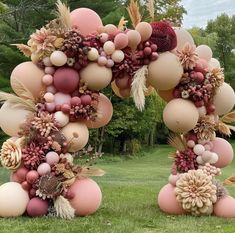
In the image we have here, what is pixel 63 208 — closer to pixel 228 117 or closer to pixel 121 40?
pixel 121 40

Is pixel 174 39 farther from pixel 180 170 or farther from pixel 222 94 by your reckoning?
pixel 180 170

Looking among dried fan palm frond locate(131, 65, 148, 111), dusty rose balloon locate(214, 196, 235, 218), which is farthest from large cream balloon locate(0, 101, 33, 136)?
dusty rose balloon locate(214, 196, 235, 218)

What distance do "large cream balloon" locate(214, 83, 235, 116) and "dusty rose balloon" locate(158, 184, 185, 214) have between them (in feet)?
3.45

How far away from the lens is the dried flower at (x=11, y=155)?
5115 mm

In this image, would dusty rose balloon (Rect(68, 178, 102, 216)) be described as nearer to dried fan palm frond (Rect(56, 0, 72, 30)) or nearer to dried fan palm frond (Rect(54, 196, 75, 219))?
dried fan palm frond (Rect(54, 196, 75, 219))

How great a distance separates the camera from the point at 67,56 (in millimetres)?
5355

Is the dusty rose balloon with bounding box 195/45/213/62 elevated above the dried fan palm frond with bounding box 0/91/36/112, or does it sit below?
above

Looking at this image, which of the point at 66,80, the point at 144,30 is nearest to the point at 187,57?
the point at 144,30

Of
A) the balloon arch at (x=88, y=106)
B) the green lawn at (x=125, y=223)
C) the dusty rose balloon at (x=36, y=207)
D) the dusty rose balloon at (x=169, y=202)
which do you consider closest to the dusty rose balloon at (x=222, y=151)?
the balloon arch at (x=88, y=106)

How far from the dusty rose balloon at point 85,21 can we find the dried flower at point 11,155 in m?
1.38

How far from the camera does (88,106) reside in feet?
17.6

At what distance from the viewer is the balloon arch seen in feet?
16.9

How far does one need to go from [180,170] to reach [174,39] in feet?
4.77

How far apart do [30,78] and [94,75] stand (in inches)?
26.1
